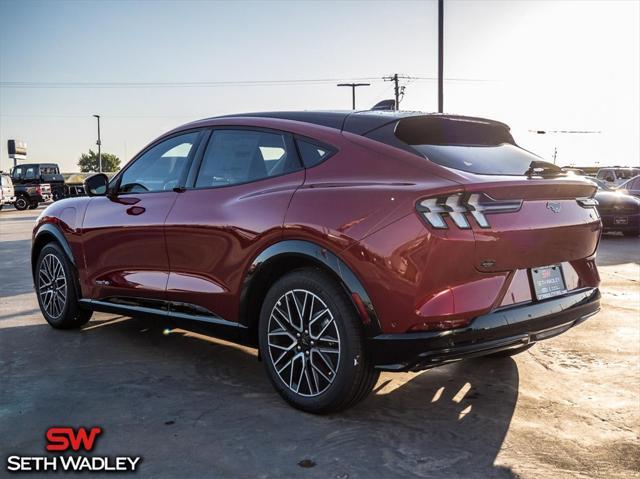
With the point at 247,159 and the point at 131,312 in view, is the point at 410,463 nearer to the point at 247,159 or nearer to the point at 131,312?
the point at 247,159

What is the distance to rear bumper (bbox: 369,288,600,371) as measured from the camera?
2.97 meters

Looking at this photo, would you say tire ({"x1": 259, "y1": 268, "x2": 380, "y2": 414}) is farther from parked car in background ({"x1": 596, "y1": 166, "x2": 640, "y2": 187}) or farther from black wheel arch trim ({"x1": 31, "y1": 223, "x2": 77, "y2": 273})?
parked car in background ({"x1": 596, "y1": 166, "x2": 640, "y2": 187})

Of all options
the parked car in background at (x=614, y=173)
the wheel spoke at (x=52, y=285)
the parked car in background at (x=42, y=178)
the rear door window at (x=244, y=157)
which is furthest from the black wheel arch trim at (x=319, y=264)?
the parked car in background at (x=42, y=178)

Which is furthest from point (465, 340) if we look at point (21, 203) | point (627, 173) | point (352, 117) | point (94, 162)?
point (94, 162)

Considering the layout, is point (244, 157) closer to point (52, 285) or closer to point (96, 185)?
point (96, 185)

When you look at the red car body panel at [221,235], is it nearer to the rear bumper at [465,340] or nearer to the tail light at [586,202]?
the rear bumper at [465,340]

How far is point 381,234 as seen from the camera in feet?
9.98

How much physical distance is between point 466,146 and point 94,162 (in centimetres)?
12080

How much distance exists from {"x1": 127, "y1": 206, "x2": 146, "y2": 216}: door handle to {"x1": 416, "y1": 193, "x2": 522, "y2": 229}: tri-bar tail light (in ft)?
7.72

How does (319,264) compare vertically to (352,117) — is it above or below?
below

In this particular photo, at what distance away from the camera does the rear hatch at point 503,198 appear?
3.01m

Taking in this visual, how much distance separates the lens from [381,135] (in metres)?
3.41

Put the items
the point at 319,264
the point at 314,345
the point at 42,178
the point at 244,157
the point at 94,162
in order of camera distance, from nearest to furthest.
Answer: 1. the point at 319,264
2. the point at 314,345
3. the point at 244,157
4. the point at 42,178
5. the point at 94,162

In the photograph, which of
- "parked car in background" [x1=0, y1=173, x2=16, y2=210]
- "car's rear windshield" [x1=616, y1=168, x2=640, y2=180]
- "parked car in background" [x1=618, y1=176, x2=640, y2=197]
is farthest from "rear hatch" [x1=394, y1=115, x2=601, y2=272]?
"parked car in background" [x1=0, y1=173, x2=16, y2=210]
